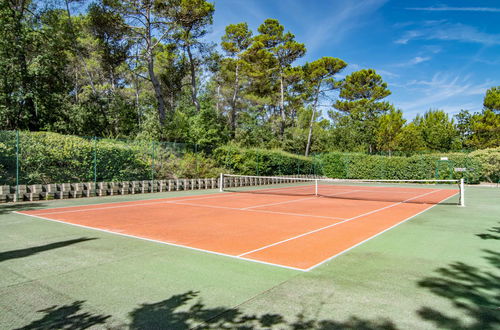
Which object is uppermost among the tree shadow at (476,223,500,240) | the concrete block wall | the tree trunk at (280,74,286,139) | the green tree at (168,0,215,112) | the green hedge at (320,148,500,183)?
the green tree at (168,0,215,112)

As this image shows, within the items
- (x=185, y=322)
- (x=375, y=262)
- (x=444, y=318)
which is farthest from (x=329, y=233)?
(x=185, y=322)

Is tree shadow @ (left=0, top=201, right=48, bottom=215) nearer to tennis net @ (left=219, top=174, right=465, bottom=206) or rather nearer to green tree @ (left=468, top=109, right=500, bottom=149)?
tennis net @ (left=219, top=174, right=465, bottom=206)

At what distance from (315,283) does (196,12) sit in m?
26.7

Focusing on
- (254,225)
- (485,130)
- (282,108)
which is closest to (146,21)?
(282,108)

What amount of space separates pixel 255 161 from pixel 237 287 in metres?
20.8

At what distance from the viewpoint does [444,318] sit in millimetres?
3334

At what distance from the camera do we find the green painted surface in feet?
10.8

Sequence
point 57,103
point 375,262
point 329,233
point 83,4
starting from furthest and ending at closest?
point 83,4
point 57,103
point 329,233
point 375,262

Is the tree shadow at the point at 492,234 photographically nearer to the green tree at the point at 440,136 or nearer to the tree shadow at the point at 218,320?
the tree shadow at the point at 218,320

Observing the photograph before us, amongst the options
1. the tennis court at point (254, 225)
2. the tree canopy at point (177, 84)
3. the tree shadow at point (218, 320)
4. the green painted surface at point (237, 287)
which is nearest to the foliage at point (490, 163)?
the tree canopy at point (177, 84)

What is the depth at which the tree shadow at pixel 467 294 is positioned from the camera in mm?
3248

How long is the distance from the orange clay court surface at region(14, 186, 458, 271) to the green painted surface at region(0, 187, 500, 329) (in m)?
0.47

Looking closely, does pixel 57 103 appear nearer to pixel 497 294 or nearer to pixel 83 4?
pixel 83 4

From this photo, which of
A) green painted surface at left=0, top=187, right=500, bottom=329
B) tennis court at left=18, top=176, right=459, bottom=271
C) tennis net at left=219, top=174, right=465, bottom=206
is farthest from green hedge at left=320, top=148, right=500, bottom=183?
green painted surface at left=0, top=187, right=500, bottom=329
